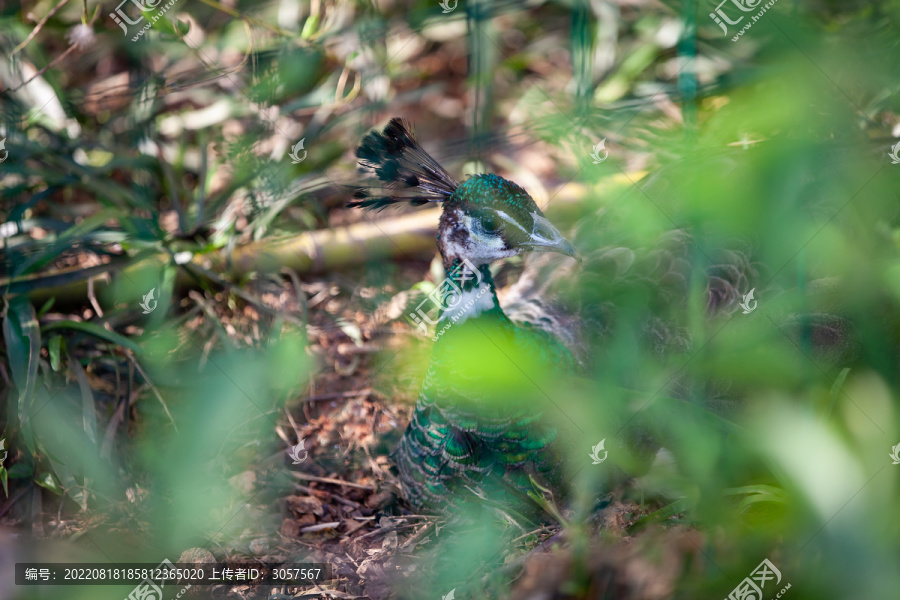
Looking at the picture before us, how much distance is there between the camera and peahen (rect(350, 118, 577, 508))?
233 centimetres

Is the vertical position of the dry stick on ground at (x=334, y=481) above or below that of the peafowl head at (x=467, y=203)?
below

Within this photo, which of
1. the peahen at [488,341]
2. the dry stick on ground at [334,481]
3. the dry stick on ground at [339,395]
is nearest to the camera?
the peahen at [488,341]

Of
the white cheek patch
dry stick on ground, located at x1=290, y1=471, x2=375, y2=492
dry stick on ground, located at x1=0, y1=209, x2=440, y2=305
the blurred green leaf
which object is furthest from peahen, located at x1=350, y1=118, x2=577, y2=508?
the blurred green leaf

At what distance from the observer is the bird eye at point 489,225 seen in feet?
7.73

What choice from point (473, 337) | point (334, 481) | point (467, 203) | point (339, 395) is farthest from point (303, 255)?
point (473, 337)

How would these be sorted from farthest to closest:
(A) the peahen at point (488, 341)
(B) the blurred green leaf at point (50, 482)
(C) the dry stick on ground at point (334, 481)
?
(C) the dry stick on ground at point (334, 481), (B) the blurred green leaf at point (50, 482), (A) the peahen at point (488, 341)

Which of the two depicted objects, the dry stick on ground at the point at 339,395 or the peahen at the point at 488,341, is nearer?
the peahen at the point at 488,341

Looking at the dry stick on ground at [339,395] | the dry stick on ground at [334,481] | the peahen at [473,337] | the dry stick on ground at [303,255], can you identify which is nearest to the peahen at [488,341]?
the peahen at [473,337]

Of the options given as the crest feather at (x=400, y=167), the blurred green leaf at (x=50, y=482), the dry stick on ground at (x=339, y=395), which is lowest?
the blurred green leaf at (x=50, y=482)

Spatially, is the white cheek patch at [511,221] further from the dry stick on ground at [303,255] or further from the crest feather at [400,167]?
the dry stick on ground at [303,255]

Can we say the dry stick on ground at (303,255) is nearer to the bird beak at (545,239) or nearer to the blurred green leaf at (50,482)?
the blurred green leaf at (50,482)

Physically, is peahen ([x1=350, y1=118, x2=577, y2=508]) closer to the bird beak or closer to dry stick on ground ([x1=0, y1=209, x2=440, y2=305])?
the bird beak

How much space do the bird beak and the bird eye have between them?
12cm

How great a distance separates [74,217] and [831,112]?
3.57 m
